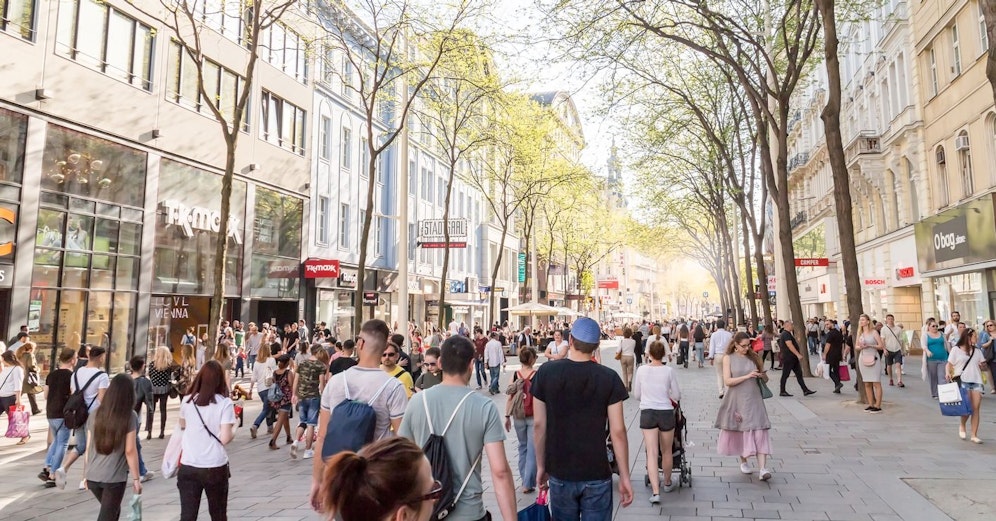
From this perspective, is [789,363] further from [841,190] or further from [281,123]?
[281,123]

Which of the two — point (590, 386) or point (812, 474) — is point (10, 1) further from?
point (812, 474)

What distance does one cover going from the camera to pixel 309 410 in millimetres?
10258

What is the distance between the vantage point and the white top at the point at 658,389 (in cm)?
746

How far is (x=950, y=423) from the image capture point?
11531mm

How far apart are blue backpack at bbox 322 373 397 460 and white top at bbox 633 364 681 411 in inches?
163

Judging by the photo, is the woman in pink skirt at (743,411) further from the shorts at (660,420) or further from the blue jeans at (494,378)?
the blue jeans at (494,378)

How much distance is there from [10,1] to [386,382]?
55.2ft

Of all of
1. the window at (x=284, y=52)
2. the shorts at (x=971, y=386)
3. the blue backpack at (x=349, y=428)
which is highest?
the window at (x=284, y=52)

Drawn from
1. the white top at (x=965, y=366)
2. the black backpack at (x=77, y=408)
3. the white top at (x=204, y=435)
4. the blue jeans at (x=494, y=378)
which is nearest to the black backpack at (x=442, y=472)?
the white top at (x=204, y=435)

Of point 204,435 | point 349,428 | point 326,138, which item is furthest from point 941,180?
point 204,435

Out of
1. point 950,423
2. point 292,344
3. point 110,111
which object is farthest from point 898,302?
point 110,111

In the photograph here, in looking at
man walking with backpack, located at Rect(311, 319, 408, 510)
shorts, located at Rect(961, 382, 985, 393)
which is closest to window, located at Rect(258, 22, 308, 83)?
man walking with backpack, located at Rect(311, 319, 408, 510)

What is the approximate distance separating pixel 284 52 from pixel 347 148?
239 inches

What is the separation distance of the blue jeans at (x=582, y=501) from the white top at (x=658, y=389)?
131 inches
